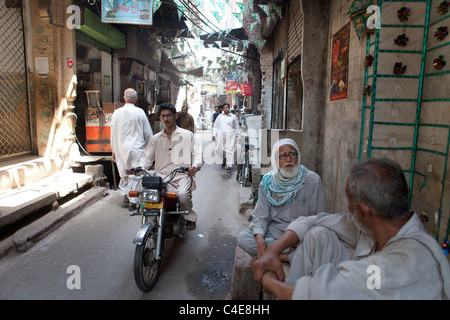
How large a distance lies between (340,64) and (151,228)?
3.18m

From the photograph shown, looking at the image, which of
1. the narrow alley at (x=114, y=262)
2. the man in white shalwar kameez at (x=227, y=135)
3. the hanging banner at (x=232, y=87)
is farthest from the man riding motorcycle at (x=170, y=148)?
the hanging banner at (x=232, y=87)

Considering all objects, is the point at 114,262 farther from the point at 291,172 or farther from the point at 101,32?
the point at 101,32

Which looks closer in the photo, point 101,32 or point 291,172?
point 291,172

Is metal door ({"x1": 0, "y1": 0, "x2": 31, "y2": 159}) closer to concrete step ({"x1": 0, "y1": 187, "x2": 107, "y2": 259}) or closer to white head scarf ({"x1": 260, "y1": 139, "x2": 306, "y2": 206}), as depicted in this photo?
concrete step ({"x1": 0, "y1": 187, "x2": 107, "y2": 259})

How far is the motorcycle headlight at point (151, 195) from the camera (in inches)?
136

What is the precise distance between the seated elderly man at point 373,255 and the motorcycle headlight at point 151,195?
172cm

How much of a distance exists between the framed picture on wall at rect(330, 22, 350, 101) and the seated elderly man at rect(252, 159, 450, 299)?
2.70 m

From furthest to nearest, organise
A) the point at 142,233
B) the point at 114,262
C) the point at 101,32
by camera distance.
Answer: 1. the point at 101,32
2. the point at 114,262
3. the point at 142,233

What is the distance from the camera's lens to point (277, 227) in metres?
2.88

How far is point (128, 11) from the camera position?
7.10 meters

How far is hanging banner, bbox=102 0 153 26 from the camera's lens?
6984mm

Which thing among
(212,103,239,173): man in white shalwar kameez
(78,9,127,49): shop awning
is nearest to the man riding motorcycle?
(78,9,127,49): shop awning

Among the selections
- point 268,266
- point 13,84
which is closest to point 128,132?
point 13,84

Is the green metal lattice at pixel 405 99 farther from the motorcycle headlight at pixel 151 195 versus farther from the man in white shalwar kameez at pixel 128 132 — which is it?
the man in white shalwar kameez at pixel 128 132
